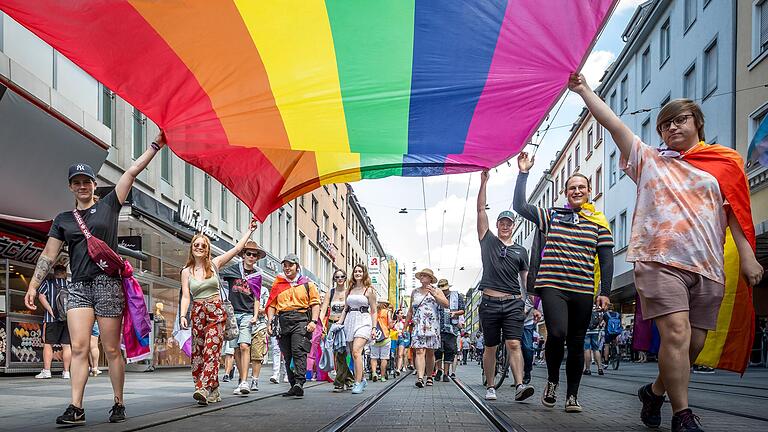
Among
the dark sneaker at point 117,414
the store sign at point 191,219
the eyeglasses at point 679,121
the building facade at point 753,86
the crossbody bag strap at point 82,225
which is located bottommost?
the dark sneaker at point 117,414

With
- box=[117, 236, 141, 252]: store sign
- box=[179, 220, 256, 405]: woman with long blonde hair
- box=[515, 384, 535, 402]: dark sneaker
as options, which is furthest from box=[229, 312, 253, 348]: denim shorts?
box=[117, 236, 141, 252]: store sign

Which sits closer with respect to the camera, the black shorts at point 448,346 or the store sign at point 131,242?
the black shorts at point 448,346

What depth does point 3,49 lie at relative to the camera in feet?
41.9

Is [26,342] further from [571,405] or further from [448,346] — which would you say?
[571,405]

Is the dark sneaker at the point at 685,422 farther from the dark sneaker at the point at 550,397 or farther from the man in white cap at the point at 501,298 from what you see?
the man in white cap at the point at 501,298

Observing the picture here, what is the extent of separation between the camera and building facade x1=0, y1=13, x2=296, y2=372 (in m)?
12.9

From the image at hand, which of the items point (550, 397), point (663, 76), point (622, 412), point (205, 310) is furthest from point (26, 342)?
point (663, 76)

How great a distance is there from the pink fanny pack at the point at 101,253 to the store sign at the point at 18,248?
9.02 metres

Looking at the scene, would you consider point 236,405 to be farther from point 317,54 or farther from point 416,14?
point 416,14

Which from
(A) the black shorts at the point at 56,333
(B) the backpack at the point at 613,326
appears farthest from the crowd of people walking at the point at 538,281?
(B) the backpack at the point at 613,326

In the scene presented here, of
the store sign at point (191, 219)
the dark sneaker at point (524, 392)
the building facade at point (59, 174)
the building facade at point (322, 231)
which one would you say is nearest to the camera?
the dark sneaker at point (524, 392)

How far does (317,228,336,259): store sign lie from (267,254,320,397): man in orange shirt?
3888 cm

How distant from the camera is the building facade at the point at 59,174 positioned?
12891mm

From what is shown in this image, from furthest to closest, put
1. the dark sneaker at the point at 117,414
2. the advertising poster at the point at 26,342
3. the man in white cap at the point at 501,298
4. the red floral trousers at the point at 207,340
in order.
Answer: the advertising poster at the point at 26,342 < the man in white cap at the point at 501,298 < the red floral trousers at the point at 207,340 < the dark sneaker at the point at 117,414
